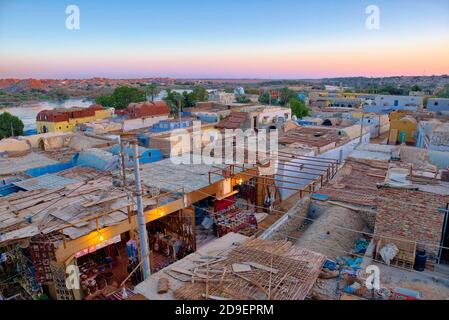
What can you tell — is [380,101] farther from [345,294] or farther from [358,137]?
[345,294]

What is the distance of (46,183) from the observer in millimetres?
13289

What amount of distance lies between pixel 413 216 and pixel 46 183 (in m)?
13.0

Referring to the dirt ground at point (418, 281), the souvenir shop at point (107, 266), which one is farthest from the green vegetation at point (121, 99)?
the dirt ground at point (418, 281)

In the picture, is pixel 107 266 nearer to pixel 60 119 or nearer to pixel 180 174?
pixel 180 174

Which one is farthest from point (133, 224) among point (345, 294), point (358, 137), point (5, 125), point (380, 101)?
point (380, 101)

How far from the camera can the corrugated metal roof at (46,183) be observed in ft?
41.9

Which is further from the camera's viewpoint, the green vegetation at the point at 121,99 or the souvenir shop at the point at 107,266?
the green vegetation at the point at 121,99

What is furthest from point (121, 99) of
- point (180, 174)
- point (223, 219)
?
point (223, 219)

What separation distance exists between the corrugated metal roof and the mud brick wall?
11.1m

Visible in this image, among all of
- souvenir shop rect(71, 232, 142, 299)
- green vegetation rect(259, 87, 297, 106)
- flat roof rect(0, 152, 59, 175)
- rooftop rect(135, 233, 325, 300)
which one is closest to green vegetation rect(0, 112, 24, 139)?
flat roof rect(0, 152, 59, 175)

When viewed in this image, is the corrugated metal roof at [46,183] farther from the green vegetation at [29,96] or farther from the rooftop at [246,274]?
the green vegetation at [29,96]

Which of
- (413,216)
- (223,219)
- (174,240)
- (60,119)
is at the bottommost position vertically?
(174,240)

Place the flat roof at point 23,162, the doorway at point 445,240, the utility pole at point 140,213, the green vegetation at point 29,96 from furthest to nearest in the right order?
the green vegetation at point 29,96 < the flat roof at point 23,162 < the doorway at point 445,240 < the utility pole at point 140,213

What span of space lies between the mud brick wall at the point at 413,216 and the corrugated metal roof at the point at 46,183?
11133 mm
